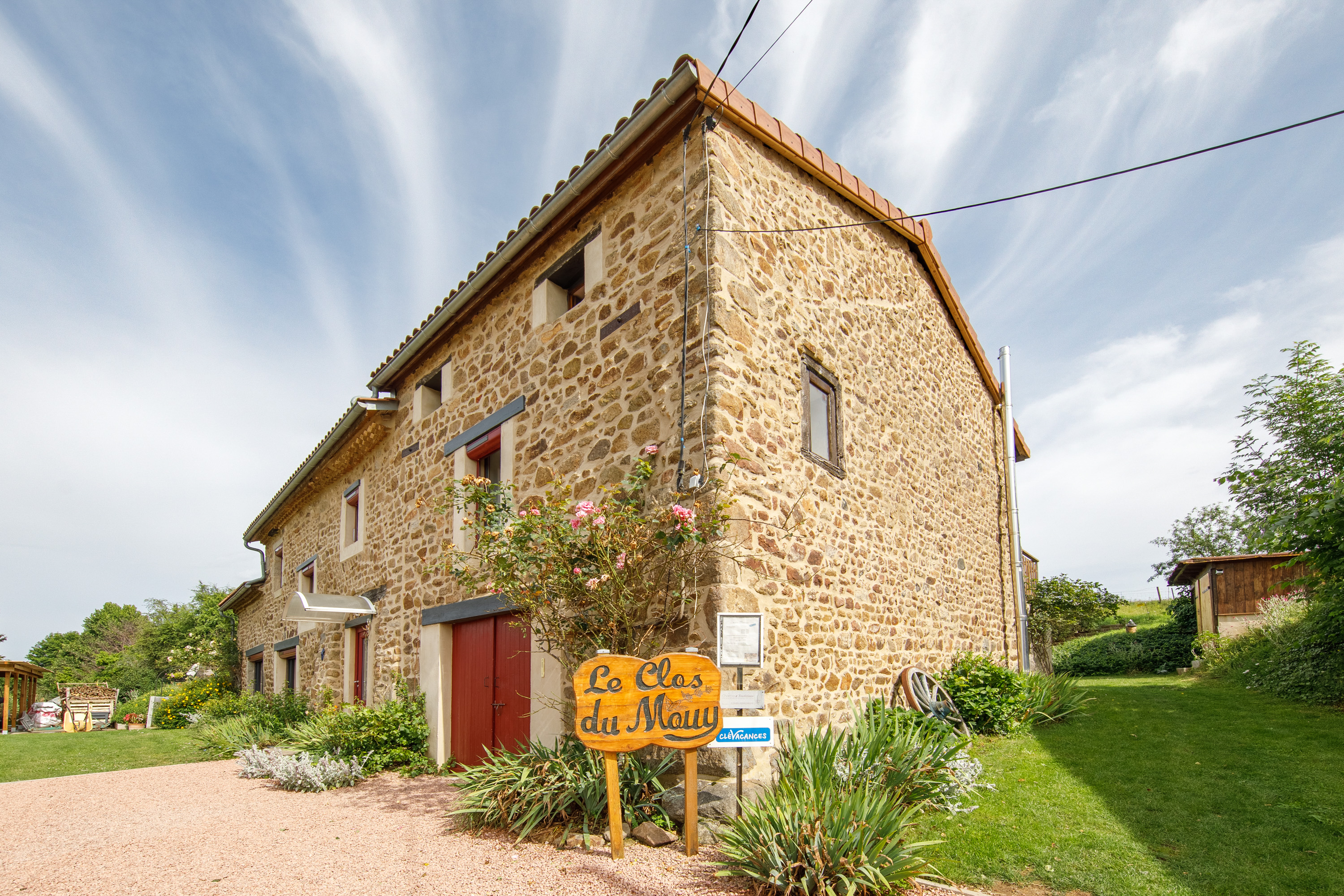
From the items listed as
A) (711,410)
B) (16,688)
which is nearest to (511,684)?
(711,410)

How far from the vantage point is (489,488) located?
769 cm

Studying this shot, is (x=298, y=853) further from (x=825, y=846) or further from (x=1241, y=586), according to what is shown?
(x=1241, y=586)

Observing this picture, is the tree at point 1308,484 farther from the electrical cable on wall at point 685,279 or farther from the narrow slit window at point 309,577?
the narrow slit window at point 309,577

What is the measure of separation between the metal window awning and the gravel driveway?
2835 mm

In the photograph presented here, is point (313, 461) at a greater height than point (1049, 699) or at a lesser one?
greater

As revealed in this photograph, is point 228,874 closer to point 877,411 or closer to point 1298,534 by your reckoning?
point 877,411

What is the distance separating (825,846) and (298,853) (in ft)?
12.2

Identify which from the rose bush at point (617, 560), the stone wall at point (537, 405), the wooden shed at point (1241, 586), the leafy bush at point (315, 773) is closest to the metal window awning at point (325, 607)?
the stone wall at point (537, 405)

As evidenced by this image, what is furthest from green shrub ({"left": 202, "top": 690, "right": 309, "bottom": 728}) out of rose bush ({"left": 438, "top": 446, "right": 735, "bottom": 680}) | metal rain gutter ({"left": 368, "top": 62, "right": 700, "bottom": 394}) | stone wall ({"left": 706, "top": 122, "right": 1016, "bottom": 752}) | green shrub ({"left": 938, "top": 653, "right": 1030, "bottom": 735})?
green shrub ({"left": 938, "top": 653, "right": 1030, "bottom": 735})

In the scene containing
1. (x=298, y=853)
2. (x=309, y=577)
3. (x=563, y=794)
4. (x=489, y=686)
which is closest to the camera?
(x=298, y=853)

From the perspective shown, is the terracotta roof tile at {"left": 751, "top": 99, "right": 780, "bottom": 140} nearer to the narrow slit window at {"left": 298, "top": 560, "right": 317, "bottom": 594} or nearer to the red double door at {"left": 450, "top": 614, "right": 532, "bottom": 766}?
the red double door at {"left": 450, "top": 614, "right": 532, "bottom": 766}

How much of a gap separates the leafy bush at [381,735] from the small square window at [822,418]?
5.48 m

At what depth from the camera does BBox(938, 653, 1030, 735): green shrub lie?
8.49 m

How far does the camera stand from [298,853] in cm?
527
